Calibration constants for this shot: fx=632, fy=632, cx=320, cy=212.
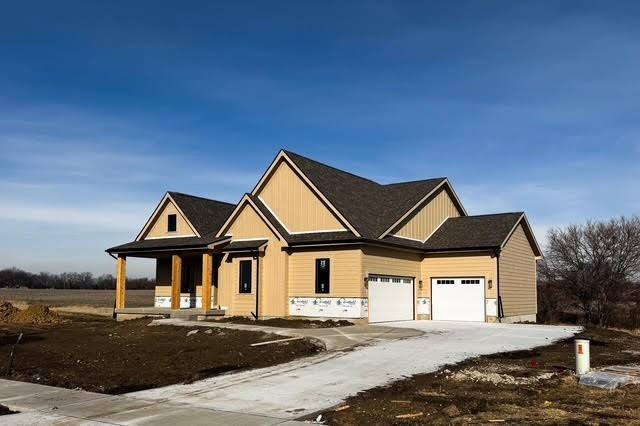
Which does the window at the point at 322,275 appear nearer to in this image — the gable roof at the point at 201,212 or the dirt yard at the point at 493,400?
the gable roof at the point at 201,212

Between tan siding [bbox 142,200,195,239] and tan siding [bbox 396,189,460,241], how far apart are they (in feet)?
39.2

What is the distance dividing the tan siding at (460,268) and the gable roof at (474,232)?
614 mm

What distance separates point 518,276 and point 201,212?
17655 millimetres

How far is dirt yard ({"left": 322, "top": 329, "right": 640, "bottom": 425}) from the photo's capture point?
9531 millimetres

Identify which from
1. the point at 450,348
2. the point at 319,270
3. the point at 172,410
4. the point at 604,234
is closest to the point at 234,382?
the point at 172,410

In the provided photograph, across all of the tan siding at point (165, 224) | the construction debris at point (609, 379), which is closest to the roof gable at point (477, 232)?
the tan siding at point (165, 224)

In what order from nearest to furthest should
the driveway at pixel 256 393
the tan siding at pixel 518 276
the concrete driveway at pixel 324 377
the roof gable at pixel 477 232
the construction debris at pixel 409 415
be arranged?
the construction debris at pixel 409 415 → the driveway at pixel 256 393 → the concrete driveway at pixel 324 377 → the roof gable at pixel 477 232 → the tan siding at pixel 518 276

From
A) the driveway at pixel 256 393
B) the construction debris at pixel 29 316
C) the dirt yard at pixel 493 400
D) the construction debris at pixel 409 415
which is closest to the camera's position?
the dirt yard at pixel 493 400

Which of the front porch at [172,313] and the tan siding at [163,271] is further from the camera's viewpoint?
the tan siding at [163,271]

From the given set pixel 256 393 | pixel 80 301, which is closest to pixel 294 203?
pixel 256 393

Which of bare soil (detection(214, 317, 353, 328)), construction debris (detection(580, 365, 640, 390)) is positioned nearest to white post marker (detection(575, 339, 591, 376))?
construction debris (detection(580, 365, 640, 390))

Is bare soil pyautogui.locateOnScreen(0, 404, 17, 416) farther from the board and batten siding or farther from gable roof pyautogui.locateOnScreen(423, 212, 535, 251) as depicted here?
gable roof pyautogui.locateOnScreen(423, 212, 535, 251)

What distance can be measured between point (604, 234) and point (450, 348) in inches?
1284

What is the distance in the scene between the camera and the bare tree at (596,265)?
42906 mm
